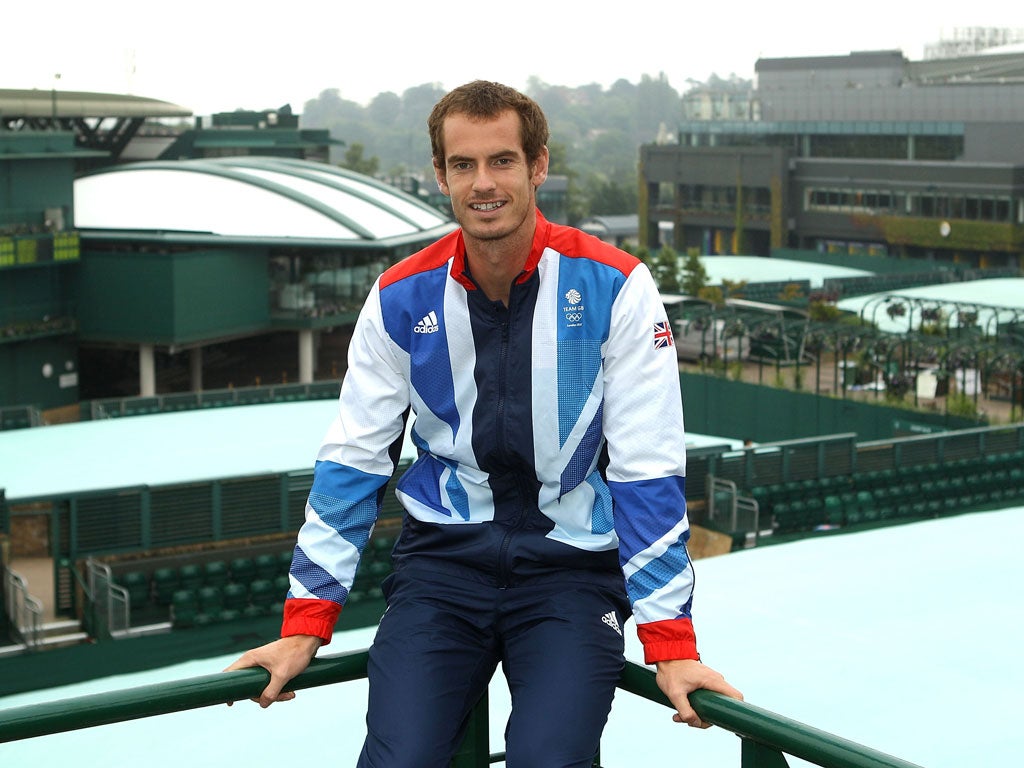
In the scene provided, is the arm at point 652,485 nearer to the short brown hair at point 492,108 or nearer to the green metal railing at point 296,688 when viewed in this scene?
the green metal railing at point 296,688

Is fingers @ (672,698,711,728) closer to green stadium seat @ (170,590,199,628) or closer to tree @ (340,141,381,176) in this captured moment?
green stadium seat @ (170,590,199,628)

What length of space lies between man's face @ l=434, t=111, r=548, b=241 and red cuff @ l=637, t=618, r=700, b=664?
1.20 m

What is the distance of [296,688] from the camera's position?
12.9 ft

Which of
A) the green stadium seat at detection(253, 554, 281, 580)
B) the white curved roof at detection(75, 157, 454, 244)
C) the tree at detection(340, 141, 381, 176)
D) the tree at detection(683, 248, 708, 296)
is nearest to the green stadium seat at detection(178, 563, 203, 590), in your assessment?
the green stadium seat at detection(253, 554, 281, 580)

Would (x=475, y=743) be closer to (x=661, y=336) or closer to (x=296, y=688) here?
(x=296, y=688)

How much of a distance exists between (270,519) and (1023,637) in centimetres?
1542

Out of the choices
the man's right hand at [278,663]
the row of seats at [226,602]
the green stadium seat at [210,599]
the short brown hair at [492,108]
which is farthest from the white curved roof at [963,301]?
the man's right hand at [278,663]

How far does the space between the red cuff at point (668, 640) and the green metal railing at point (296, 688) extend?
0.12 meters

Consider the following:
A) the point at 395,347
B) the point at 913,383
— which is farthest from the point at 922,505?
the point at 395,347

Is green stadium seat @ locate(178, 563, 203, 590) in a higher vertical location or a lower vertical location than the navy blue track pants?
lower

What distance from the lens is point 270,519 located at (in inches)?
936

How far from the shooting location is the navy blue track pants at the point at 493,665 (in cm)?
379

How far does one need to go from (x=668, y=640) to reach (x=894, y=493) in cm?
2618

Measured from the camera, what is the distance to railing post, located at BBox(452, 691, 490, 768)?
4121 millimetres
